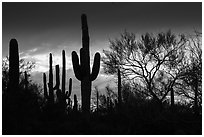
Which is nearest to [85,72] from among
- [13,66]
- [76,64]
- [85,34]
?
[76,64]

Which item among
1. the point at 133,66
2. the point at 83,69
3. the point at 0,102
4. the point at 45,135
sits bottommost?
the point at 45,135

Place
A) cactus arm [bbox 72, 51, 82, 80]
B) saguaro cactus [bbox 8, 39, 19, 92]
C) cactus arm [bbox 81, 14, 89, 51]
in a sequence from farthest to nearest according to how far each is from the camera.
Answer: cactus arm [bbox 81, 14, 89, 51] → cactus arm [bbox 72, 51, 82, 80] → saguaro cactus [bbox 8, 39, 19, 92]

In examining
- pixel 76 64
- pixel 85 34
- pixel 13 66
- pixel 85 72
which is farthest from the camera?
pixel 85 34

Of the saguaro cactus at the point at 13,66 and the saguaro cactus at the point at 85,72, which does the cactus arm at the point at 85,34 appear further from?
the saguaro cactus at the point at 13,66

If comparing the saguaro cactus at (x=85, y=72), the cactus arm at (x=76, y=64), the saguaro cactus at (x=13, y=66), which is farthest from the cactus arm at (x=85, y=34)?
the saguaro cactus at (x=13, y=66)

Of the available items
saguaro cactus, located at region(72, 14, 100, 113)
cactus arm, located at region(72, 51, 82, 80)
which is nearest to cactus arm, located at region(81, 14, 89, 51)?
saguaro cactus, located at region(72, 14, 100, 113)

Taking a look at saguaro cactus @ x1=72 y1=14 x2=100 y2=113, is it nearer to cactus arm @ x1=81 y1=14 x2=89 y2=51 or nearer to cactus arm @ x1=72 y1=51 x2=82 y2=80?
cactus arm @ x1=72 y1=51 x2=82 y2=80

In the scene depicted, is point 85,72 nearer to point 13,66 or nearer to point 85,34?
point 85,34

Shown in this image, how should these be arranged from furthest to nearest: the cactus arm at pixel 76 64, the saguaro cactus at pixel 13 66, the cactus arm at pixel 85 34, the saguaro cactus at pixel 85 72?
1. the cactus arm at pixel 85 34
2. the saguaro cactus at pixel 85 72
3. the cactus arm at pixel 76 64
4. the saguaro cactus at pixel 13 66

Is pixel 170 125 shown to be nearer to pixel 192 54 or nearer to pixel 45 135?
pixel 45 135

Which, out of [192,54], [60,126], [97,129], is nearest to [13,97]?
[60,126]

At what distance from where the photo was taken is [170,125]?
914 cm

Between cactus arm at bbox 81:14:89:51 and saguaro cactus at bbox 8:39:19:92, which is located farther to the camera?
cactus arm at bbox 81:14:89:51

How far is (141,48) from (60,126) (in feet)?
66.5
